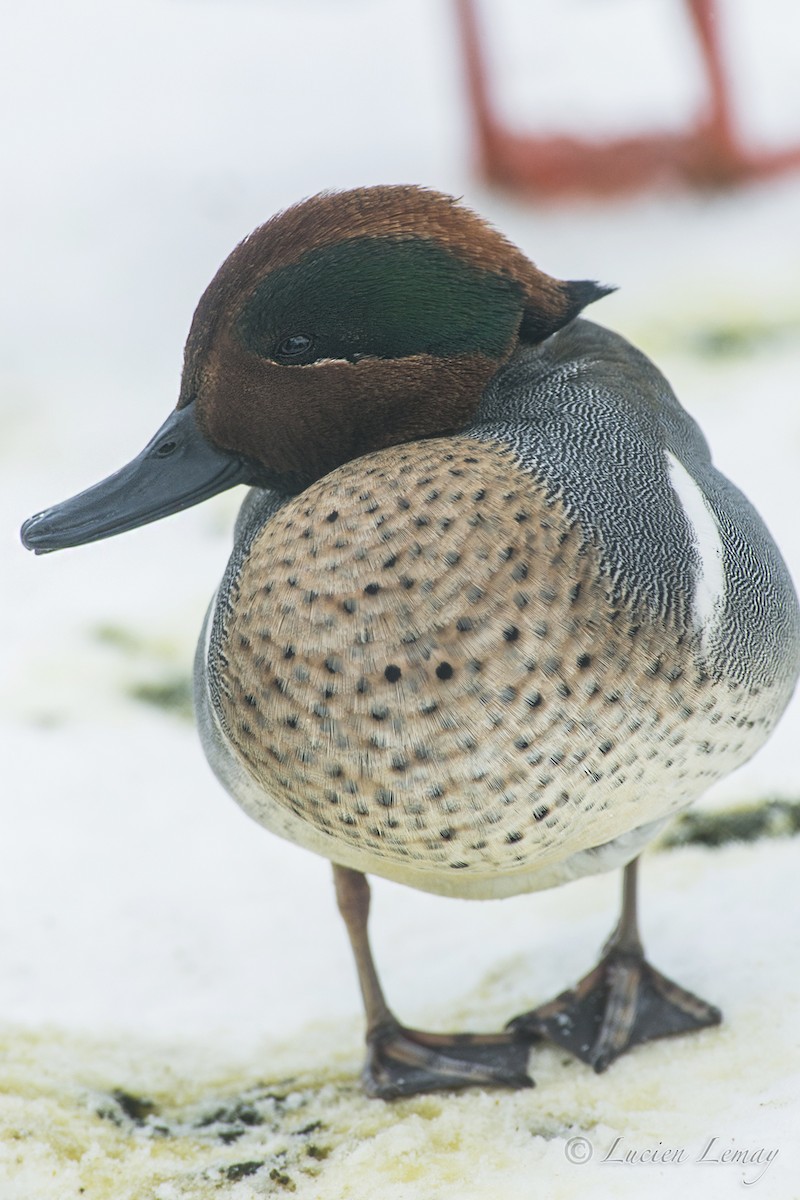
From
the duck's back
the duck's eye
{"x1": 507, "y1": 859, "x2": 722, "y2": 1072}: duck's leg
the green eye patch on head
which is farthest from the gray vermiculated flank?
{"x1": 507, "y1": 859, "x2": 722, "y2": 1072}: duck's leg

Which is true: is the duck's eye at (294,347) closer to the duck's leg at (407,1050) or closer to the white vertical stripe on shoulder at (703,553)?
the white vertical stripe on shoulder at (703,553)

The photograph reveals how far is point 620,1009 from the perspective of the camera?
2.22 metres

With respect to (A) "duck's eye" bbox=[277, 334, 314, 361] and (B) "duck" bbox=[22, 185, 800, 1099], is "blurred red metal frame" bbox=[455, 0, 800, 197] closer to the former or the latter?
(B) "duck" bbox=[22, 185, 800, 1099]

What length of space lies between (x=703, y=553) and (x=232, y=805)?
1.42 m

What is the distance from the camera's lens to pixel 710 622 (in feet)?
5.86

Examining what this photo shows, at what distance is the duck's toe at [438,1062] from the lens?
2131mm

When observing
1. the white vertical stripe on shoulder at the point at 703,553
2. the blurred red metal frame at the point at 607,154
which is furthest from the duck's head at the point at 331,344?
the blurred red metal frame at the point at 607,154

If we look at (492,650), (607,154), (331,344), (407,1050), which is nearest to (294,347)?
(331,344)

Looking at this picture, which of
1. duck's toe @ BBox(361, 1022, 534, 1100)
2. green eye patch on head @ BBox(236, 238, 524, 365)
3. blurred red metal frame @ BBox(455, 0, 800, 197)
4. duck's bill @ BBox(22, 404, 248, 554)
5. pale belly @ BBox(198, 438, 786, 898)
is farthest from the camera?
blurred red metal frame @ BBox(455, 0, 800, 197)

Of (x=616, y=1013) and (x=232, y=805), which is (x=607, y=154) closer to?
(x=232, y=805)

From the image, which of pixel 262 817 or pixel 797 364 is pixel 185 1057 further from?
pixel 797 364

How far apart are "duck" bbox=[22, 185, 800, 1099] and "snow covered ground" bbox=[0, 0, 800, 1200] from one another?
14.8 inches
